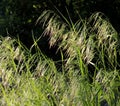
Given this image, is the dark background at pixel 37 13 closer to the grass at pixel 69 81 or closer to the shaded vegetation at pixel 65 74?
the shaded vegetation at pixel 65 74

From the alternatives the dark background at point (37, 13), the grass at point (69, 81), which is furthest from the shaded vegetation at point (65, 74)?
the dark background at point (37, 13)

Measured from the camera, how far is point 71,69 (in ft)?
9.45

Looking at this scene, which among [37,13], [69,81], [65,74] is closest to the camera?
[69,81]

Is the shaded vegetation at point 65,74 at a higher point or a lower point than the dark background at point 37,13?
higher

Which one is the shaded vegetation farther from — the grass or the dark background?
the dark background

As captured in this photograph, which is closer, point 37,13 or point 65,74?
point 65,74

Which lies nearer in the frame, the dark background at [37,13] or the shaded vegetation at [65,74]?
the shaded vegetation at [65,74]

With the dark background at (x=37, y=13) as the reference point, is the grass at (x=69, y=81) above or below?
above

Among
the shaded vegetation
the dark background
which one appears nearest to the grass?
the shaded vegetation

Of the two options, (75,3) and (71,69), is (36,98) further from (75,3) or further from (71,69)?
(75,3)

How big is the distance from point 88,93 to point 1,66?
0.62m

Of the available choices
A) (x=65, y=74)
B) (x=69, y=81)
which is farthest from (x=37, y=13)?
(x=69, y=81)

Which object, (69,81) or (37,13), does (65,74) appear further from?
(37,13)

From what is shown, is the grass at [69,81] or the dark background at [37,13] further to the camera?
the dark background at [37,13]
